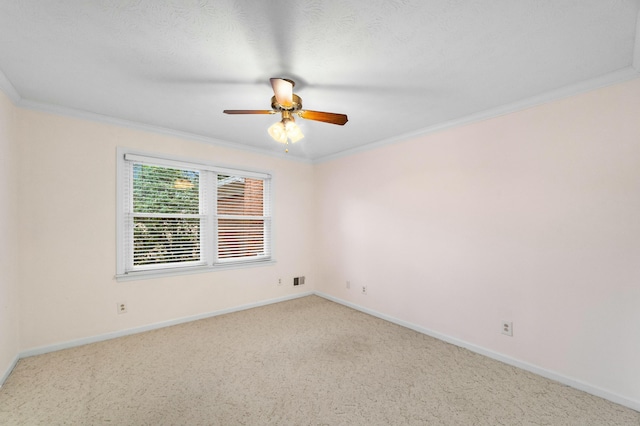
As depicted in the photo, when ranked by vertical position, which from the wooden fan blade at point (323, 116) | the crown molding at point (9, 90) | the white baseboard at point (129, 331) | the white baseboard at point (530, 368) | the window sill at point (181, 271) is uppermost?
the crown molding at point (9, 90)

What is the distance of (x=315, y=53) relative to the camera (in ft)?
6.26

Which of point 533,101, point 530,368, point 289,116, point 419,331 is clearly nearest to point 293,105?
point 289,116

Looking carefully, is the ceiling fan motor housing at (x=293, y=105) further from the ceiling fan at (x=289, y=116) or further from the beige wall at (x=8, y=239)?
the beige wall at (x=8, y=239)

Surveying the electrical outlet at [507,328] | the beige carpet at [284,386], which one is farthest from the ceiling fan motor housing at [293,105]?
the electrical outlet at [507,328]

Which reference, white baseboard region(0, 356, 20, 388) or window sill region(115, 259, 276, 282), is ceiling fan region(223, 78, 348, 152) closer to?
window sill region(115, 259, 276, 282)

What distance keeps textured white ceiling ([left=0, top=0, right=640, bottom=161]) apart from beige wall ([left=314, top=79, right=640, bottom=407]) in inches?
13.7

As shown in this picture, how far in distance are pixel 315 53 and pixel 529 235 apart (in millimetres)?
2464

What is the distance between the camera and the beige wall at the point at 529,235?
7.00ft

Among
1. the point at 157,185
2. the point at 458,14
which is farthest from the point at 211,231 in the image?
the point at 458,14

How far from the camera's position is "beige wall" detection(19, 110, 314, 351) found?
2.75m

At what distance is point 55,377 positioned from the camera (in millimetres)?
2365

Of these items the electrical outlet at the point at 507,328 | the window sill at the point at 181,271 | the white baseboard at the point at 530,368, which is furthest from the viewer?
the window sill at the point at 181,271

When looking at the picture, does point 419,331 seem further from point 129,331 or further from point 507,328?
point 129,331

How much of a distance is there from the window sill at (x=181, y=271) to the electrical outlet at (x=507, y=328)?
317cm
